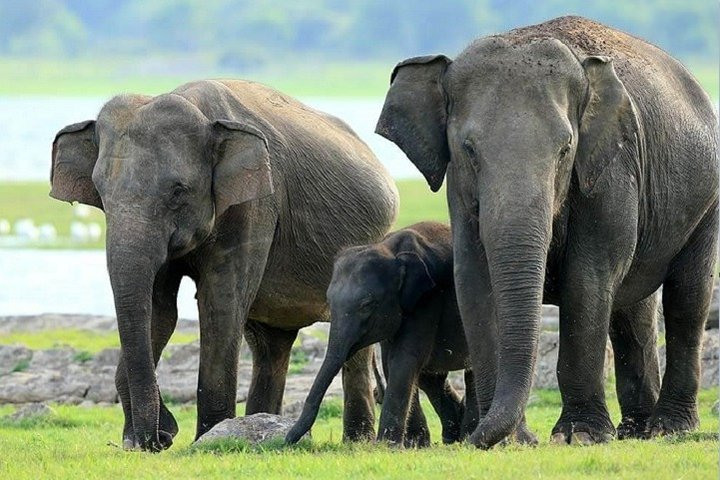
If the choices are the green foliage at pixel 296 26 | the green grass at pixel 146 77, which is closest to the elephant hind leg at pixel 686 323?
the green grass at pixel 146 77

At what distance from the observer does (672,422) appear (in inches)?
539

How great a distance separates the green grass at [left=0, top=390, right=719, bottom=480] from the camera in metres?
10.3

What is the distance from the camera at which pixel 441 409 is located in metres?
14.0

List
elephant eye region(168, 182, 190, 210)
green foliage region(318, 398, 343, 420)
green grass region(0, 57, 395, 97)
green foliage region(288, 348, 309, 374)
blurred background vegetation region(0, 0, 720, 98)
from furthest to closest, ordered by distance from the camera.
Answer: blurred background vegetation region(0, 0, 720, 98) → green grass region(0, 57, 395, 97) → green foliage region(288, 348, 309, 374) → green foliage region(318, 398, 343, 420) → elephant eye region(168, 182, 190, 210)

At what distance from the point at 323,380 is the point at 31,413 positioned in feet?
17.5

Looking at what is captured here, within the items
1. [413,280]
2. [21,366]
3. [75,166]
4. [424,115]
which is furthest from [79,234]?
[424,115]

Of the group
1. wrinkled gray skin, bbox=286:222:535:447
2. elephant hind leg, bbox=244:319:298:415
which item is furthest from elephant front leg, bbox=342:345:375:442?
wrinkled gray skin, bbox=286:222:535:447

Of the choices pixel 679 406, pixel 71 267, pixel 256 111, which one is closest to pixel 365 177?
pixel 256 111

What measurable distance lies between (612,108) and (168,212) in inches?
115

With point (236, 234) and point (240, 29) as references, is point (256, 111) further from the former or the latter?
point (240, 29)

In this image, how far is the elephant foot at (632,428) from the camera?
13.7 m

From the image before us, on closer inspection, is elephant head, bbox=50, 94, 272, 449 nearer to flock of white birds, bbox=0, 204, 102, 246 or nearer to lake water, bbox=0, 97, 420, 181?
flock of white birds, bbox=0, 204, 102, 246

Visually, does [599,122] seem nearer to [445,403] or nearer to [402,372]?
[402,372]

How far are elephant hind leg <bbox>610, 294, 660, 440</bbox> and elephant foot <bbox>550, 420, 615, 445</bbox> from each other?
2077mm
